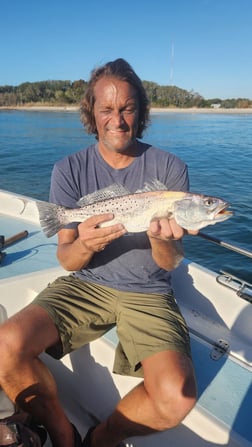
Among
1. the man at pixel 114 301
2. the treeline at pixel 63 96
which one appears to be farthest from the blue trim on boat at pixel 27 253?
the treeline at pixel 63 96

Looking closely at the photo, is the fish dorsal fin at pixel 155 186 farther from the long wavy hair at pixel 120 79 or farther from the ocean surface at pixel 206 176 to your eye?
the ocean surface at pixel 206 176

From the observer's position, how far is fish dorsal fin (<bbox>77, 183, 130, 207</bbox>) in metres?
2.67

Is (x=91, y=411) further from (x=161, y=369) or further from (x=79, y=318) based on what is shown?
(x=161, y=369)

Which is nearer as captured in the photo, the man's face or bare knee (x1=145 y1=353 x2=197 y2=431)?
bare knee (x1=145 y1=353 x2=197 y2=431)

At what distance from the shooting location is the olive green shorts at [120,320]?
223 centimetres

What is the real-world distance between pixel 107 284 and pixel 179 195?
931 mm

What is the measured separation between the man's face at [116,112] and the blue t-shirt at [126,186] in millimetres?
173

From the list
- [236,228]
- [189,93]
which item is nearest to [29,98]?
[189,93]

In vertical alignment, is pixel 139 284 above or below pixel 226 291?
above

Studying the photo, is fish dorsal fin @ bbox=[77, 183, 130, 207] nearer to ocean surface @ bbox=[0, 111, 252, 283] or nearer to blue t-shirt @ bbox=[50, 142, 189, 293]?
blue t-shirt @ bbox=[50, 142, 189, 293]

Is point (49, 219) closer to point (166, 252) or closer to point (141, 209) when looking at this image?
point (141, 209)

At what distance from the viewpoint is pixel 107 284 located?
269 centimetres

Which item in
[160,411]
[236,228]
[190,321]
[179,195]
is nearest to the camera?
[160,411]

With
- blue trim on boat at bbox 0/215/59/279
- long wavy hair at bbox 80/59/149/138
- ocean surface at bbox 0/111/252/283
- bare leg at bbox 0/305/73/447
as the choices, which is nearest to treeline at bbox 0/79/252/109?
ocean surface at bbox 0/111/252/283
